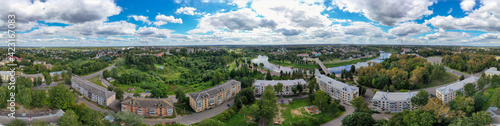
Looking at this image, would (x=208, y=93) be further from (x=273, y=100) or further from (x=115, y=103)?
(x=115, y=103)

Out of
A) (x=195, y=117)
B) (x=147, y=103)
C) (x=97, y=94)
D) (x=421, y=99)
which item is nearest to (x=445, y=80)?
(x=421, y=99)

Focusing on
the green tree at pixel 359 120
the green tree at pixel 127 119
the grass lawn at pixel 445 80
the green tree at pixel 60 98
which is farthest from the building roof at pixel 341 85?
the green tree at pixel 60 98

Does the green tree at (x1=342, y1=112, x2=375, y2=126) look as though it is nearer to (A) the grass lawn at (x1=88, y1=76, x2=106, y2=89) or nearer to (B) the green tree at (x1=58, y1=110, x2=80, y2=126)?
(B) the green tree at (x1=58, y1=110, x2=80, y2=126)

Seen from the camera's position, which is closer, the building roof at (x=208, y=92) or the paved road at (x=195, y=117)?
the paved road at (x=195, y=117)

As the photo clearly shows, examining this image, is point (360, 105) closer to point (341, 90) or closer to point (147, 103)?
point (341, 90)

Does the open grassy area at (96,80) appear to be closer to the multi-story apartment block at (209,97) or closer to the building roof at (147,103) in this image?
the building roof at (147,103)

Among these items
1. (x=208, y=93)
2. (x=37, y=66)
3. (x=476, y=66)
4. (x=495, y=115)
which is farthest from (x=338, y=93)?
(x=37, y=66)
